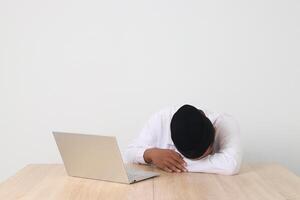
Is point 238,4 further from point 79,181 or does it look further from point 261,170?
point 79,181

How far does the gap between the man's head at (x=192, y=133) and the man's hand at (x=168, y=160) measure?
7 cm

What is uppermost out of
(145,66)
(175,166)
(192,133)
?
(145,66)

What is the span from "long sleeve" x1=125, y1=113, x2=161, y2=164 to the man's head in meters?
0.34

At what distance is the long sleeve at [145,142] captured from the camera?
237 centimetres

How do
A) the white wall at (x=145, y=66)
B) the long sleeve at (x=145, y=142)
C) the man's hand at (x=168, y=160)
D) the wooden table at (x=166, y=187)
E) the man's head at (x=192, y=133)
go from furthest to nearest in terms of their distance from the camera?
the white wall at (x=145, y=66) → the long sleeve at (x=145, y=142) → the man's hand at (x=168, y=160) → the man's head at (x=192, y=133) → the wooden table at (x=166, y=187)

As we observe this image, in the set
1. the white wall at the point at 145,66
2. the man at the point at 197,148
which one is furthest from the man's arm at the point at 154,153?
the white wall at the point at 145,66

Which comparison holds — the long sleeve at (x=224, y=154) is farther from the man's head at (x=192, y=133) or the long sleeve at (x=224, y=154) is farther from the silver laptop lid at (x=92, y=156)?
the silver laptop lid at (x=92, y=156)

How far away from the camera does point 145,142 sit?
8.25 ft

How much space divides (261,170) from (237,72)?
3.85 feet

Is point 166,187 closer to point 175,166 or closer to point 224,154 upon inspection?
point 175,166

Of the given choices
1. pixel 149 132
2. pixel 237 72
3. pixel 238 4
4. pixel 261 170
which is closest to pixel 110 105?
pixel 149 132

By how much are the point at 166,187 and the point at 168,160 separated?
36cm

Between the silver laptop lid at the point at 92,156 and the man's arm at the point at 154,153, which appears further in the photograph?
the man's arm at the point at 154,153

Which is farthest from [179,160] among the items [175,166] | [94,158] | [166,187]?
[94,158]
